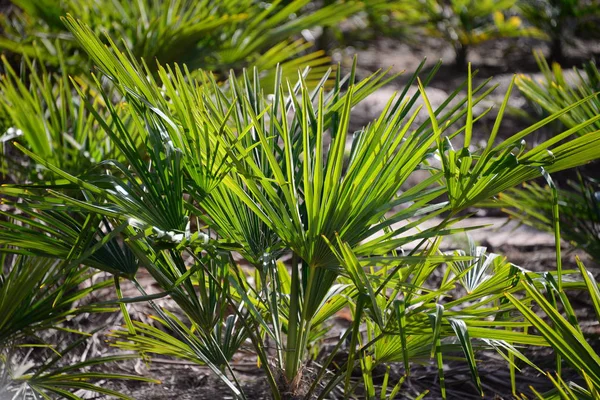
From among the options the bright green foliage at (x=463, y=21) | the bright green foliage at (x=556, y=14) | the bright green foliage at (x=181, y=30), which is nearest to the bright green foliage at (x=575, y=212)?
the bright green foliage at (x=181, y=30)

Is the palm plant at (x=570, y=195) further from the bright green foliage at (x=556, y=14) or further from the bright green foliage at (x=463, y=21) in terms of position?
the bright green foliage at (x=556, y=14)

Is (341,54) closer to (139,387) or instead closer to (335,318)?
(335,318)

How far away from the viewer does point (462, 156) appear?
1272mm

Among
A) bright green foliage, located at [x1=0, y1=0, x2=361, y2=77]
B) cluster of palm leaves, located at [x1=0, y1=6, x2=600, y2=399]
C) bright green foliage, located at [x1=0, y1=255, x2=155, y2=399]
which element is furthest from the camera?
bright green foliage, located at [x1=0, y1=0, x2=361, y2=77]

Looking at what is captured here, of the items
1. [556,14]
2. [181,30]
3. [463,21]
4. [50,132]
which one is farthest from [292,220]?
[556,14]

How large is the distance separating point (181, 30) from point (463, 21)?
2.84m

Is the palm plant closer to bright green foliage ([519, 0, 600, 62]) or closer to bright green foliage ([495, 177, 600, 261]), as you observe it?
bright green foliage ([495, 177, 600, 261])

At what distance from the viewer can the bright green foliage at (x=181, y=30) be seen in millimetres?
2605

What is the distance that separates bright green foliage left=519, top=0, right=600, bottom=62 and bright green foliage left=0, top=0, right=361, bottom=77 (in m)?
2.67

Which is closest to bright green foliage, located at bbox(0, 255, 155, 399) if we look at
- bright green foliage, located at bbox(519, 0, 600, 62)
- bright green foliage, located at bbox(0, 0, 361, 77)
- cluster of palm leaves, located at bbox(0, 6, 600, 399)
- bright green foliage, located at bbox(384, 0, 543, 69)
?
cluster of palm leaves, located at bbox(0, 6, 600, 399)

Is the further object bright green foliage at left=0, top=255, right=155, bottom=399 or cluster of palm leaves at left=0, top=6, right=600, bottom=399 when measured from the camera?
bright green foliage at left=0, top=255, right=155, bottom=399

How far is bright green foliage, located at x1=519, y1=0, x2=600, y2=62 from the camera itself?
16.3ft

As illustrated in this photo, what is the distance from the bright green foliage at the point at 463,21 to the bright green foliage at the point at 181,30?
2120mm

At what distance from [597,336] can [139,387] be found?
1.21m
